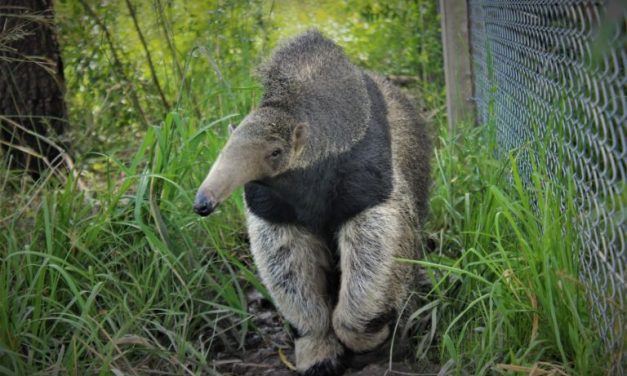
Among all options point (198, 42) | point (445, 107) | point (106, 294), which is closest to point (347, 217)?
point (106, 294)

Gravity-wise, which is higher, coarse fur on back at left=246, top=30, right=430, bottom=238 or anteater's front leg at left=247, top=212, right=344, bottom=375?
coarse fur on back at left=246, top=30, right=430, bottom=238

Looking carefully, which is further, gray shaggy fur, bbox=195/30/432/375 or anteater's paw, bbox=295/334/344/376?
anteater's paw, bbox=295/334/344/376

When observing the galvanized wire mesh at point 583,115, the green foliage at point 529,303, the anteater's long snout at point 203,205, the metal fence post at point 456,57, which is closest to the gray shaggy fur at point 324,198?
the anteater's long snout at point 203,205

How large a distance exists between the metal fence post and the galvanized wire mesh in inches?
62.0

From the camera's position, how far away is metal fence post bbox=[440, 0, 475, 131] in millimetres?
6371

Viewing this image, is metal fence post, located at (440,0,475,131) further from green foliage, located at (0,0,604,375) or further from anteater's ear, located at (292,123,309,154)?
anteater's ear, located at (292,123,309,154)

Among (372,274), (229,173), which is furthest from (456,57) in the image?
(229,173)

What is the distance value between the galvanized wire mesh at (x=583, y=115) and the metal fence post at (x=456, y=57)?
1.57 m

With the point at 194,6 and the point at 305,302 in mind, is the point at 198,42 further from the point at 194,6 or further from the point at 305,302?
the point at 305,302

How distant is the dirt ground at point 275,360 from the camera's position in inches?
135

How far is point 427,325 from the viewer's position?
146 inches

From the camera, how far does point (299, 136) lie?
10.4 ft

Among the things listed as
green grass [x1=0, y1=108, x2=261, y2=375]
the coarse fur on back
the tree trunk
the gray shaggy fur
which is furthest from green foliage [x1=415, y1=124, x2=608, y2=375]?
the tree trunk

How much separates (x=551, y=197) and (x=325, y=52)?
53.4 inches
